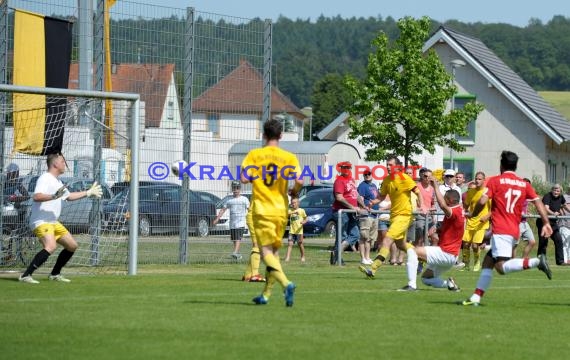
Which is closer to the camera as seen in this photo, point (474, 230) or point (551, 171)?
point (474, 230)

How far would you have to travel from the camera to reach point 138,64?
23.4 m

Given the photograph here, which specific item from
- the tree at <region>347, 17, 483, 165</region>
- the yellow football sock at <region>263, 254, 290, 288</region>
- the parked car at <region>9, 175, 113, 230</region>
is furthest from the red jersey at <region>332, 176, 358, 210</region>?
the tree at <region>347, 17, 483, 165</region>

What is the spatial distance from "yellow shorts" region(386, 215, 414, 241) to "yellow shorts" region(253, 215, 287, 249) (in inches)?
206

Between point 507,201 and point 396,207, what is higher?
point 507,201

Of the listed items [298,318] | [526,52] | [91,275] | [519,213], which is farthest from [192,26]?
[526,52]

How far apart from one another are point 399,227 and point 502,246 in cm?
442

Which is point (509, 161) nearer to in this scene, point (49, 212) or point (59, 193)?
point (59, 193)

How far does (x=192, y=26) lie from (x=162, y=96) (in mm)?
1715

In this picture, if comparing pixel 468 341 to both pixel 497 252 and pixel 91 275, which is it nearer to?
pixel 497 252

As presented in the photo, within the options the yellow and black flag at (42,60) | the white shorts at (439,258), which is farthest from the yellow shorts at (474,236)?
the yellow and black flag at (42,60)

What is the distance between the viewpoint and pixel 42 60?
2091 centimetres

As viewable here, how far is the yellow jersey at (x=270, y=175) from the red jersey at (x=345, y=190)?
39.7ft

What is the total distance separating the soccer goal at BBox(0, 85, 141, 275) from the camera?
19969 mm

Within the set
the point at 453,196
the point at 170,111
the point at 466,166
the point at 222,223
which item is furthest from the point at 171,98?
the point at 466,166
